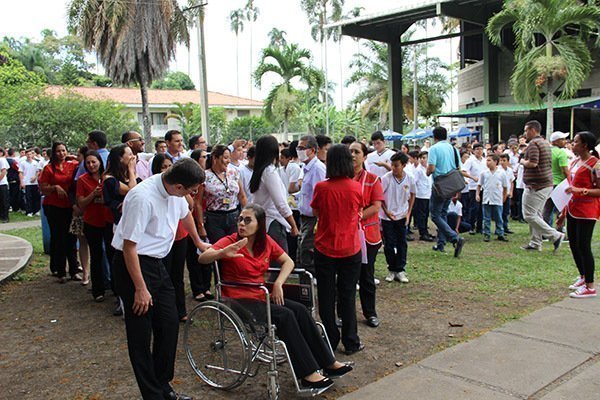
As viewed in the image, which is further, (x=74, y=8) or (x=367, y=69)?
(x=367, y=69)

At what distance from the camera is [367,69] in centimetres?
3991

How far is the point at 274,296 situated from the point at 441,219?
555 cm

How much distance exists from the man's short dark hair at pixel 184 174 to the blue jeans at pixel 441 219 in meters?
5.99

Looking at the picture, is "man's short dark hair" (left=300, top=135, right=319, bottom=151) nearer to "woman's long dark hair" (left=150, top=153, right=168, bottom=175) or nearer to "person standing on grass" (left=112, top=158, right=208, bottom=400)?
"woman's long dark hair" (left=150, top=153, right=168, bottom=175)

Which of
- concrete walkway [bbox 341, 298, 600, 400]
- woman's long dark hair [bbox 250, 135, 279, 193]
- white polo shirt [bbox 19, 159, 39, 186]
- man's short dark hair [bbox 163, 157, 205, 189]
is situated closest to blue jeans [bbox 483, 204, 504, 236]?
concrete walkway [bbox 341, 298, 600, 400]

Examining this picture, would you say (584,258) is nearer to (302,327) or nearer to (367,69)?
(302,327)

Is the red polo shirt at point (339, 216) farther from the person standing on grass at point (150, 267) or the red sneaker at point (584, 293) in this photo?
the red sneaker at point (584, 293)

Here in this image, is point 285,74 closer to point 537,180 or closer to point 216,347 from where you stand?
point 537,180

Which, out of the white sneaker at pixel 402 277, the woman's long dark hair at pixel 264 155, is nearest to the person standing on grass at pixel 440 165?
the white sneaker at pixel 402 277

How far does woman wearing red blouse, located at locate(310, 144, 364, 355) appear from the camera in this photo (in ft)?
14.9

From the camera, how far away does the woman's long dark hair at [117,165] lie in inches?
209

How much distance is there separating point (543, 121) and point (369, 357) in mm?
25805

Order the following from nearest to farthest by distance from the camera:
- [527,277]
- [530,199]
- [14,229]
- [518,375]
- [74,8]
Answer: [518,375]
[527,277]
[530,199]
[14,229]
[74,8]

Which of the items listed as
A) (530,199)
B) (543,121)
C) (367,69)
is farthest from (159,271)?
(367,69)
